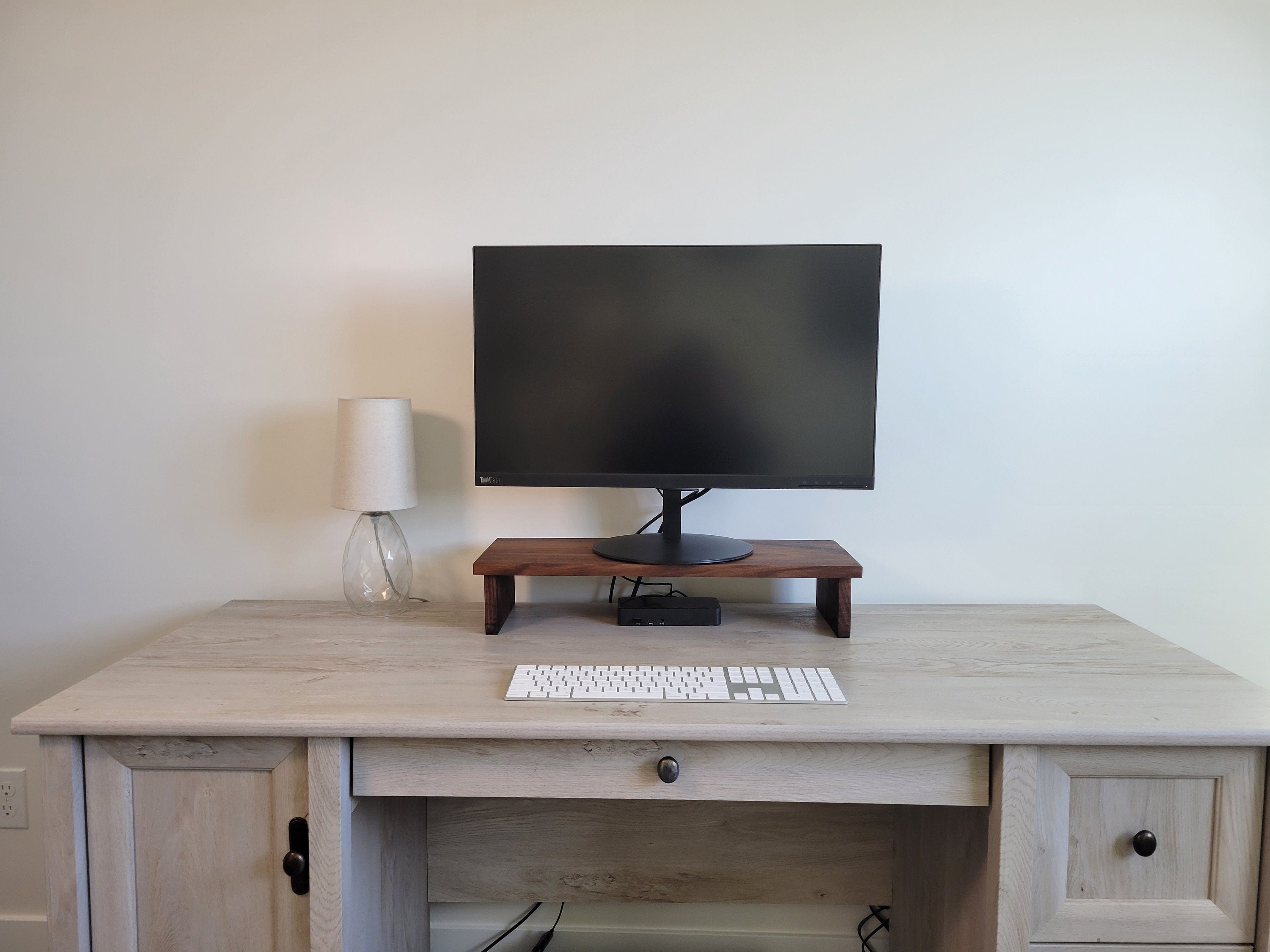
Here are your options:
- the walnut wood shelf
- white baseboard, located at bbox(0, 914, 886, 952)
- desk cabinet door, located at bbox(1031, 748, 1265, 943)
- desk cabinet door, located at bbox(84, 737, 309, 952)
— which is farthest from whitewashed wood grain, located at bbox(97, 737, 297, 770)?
desk cabinet door, located at bbox(1031, 748, 1265, 943)

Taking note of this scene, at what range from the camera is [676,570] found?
1457 millimetres

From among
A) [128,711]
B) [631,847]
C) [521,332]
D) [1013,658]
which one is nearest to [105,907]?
[128,711]

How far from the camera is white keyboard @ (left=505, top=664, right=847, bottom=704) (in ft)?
3.85

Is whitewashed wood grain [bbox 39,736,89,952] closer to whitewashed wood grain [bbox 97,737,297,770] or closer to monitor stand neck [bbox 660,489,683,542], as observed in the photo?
whitewashed wood grain [bbox 97,737,297,770]

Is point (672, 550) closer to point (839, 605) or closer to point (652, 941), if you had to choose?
point (839, 605)

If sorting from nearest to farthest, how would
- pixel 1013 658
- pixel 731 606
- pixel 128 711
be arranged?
pixel 128 711, pixel 1013 658, pixel 731 606

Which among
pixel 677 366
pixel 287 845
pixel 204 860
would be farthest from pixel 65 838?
pixel 677 366

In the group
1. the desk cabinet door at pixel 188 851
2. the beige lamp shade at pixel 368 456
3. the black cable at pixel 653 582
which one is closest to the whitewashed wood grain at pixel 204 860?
the desk cabinet door at pixel 188 851

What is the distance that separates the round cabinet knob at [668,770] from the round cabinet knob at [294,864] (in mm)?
504

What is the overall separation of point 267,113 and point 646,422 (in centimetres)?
99

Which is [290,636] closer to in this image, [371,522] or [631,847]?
[371,522]

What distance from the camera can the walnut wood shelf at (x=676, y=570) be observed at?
1443mm

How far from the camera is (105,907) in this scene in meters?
1.16

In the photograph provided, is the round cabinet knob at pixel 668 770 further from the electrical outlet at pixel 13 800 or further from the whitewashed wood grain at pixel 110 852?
the electrical outlet at pixel 13 800
